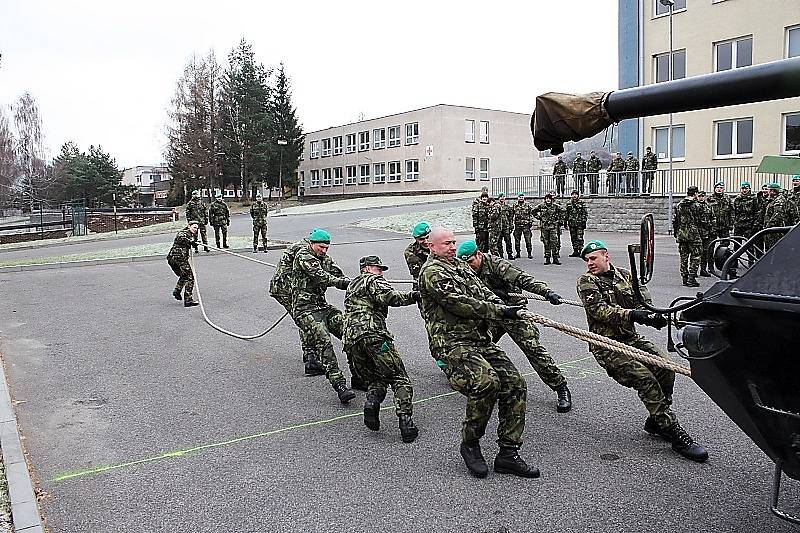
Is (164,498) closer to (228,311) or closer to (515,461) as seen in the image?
(515,461)

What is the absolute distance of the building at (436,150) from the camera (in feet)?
173

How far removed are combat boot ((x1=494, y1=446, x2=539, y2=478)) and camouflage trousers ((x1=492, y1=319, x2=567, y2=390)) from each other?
1.58 metres

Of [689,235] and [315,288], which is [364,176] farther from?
[315,288]

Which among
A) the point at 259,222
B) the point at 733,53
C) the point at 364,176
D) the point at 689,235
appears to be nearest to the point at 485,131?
the point at 364,176

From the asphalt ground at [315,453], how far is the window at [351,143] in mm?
53344

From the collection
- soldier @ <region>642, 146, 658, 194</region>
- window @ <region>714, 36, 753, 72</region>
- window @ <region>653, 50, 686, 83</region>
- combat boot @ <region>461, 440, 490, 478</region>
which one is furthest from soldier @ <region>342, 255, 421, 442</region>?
window @ <region>653, 50, 686, 83</region>

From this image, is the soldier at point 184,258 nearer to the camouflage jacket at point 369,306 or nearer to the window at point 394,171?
the camouflage jacket at point 369,306

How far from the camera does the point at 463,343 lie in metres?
5.44

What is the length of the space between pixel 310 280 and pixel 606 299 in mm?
3481

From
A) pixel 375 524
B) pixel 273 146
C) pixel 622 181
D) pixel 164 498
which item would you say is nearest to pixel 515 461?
pixel 375 524

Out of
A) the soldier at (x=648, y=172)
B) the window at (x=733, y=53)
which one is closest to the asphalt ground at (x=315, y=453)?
the soldier at (x=648, y=172)

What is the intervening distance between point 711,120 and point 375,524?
28308 millimetres

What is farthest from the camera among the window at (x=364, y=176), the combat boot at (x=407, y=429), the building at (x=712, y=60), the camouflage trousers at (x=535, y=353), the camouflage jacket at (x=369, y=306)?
the window at (x=364, y=176)

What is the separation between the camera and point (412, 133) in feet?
180
